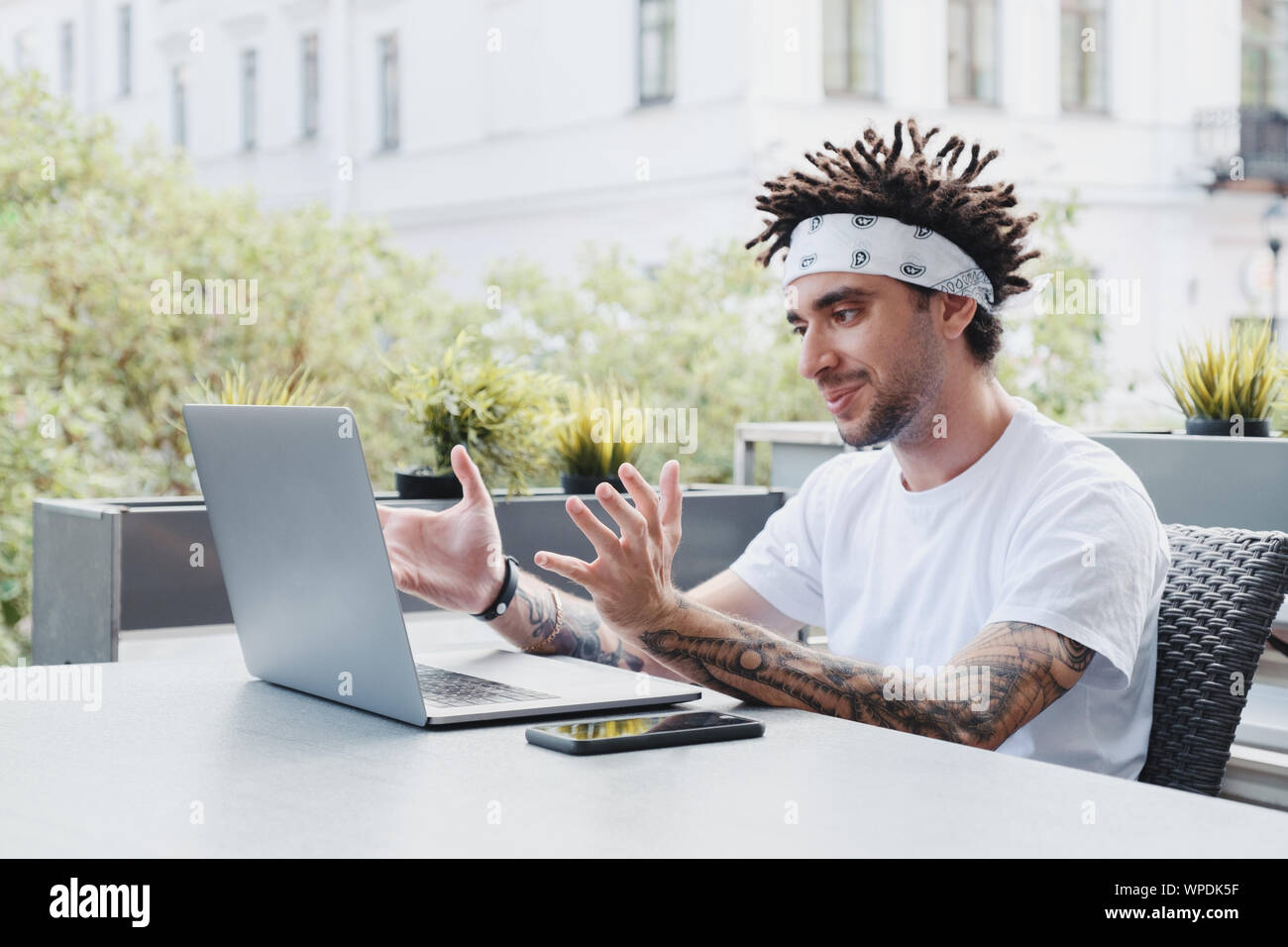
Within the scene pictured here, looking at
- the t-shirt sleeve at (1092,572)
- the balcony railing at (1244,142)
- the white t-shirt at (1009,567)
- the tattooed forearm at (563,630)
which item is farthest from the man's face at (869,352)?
the balcony railing at (1244,142)

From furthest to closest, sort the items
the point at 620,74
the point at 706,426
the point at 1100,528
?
the point at 620,74 < the point at 706,426 < the point at 1100,528

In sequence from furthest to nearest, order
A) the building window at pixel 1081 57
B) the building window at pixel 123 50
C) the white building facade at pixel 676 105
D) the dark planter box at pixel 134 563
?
the building window at pixel 123 50, the building window at pixel 1081 57, the white building facade at pixel 676 105, the dark planter box at pixel 134 563

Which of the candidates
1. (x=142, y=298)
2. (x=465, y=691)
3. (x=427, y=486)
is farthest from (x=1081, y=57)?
(x=465, y=691)

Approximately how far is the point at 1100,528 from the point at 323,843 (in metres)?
1.07

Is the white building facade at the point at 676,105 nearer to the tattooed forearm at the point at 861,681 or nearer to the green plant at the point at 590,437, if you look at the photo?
the green plant at the point at 590,437

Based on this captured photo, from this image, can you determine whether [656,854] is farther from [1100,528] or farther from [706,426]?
[706,426]

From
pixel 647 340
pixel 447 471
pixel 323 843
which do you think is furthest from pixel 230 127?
pixel 323 843

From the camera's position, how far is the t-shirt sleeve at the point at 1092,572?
68.6 inches

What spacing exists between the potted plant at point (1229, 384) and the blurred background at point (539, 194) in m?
0.42

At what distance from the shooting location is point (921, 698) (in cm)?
166

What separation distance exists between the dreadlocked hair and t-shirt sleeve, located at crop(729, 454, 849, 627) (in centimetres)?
34

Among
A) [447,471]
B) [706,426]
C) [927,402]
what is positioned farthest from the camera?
[706,426]

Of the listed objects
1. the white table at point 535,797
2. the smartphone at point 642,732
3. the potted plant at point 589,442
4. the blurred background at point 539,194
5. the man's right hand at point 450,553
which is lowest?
the white table at point 535,797

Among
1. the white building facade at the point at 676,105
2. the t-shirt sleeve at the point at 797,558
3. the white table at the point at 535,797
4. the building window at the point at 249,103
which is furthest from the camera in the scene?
the building window at the point at 249,103
